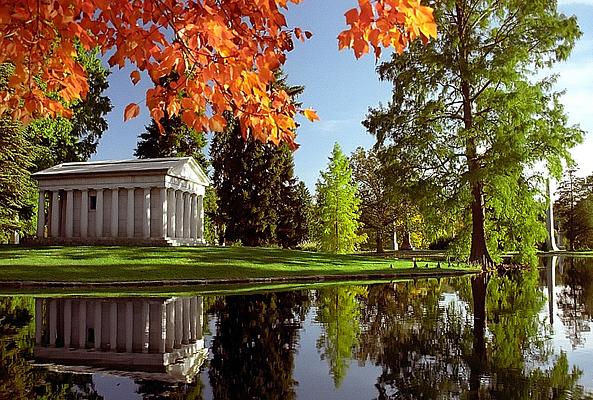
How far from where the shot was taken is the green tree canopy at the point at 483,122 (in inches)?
1003

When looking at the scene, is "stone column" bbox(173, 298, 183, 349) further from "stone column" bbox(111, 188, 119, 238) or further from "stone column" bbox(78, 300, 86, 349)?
"stone column" bbox(111, 188, 119, 238)

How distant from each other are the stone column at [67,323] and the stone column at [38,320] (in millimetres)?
411

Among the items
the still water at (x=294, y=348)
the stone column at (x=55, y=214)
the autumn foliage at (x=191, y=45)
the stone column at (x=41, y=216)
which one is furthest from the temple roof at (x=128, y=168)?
the autumn foliage at (x=191, y=45)

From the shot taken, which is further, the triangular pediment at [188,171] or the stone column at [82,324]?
the triangular pediment at [188,171]

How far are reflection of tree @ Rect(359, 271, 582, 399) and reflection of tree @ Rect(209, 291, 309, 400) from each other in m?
1.19

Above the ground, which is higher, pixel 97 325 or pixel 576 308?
pixel 97 325

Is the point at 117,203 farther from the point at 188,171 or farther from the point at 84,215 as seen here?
the point at 188,171

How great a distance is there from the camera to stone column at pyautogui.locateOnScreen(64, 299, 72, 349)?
9.25m

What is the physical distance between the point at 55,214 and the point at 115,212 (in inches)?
206

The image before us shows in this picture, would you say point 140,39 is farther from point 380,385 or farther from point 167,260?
point 167,260

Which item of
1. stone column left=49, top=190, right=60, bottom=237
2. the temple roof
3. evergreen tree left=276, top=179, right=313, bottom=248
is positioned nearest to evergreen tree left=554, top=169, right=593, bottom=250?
evergreen tree left=276, top=179, right=313, bottom=248

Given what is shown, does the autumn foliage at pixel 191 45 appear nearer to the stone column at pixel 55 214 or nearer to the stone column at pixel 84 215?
the stone column at pixel 84 215

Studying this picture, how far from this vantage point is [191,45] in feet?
13.6

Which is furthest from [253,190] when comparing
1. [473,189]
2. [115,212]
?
[473,189]
